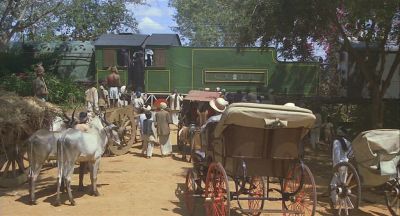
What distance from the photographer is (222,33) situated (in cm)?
4641

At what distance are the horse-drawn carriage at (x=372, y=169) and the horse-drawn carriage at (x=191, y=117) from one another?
5.17 metres

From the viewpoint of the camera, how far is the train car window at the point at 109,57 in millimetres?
23156

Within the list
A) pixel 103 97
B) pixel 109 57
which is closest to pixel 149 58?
pixel 109 57

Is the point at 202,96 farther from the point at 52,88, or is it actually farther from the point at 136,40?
the point at 136,40

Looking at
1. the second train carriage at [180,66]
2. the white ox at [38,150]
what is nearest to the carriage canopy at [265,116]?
the white ox at [38,150]

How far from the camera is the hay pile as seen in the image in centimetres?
939

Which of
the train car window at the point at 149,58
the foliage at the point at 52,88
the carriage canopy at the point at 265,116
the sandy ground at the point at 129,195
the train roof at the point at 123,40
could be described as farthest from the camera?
the train car window at the point at 149,58

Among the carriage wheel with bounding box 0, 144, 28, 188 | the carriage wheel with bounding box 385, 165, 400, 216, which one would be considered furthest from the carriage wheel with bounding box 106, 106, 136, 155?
the carriage wheel with bounding box 385, 165, 400, 216

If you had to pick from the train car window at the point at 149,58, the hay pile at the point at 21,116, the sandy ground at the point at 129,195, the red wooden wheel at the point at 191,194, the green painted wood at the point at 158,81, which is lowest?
the sandy ground at the point at 129,195

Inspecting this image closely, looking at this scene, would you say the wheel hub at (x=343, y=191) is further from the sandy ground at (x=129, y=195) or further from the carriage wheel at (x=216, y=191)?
the carriage wheel at (x=216, y=191)

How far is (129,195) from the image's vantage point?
9.92 meters

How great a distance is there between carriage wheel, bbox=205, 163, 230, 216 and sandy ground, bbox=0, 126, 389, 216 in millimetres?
1417

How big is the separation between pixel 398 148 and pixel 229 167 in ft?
9.13

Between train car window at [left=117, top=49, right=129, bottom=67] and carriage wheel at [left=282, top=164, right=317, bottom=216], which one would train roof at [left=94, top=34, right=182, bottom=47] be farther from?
carriage wheel at [left=282, top=164, right=317, bottom=216]
